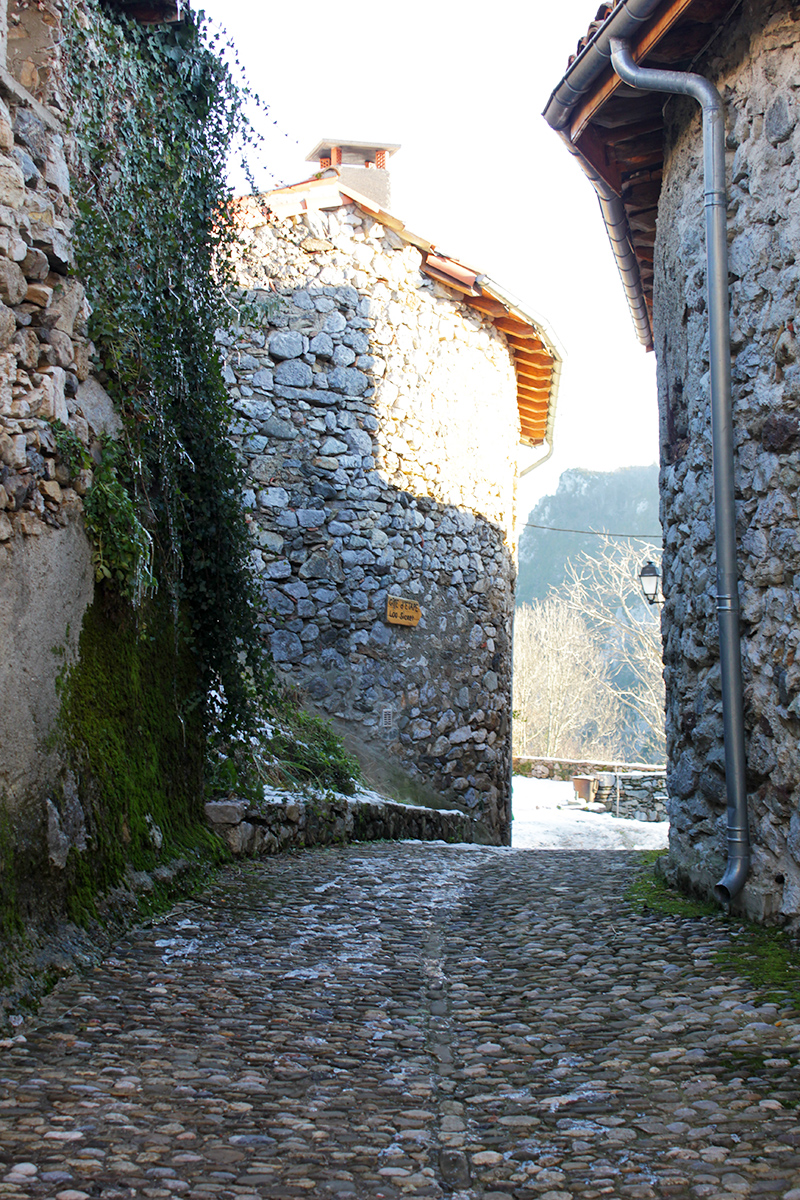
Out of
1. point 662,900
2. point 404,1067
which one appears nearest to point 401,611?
point 662,900

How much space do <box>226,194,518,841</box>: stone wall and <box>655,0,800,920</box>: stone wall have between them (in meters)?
4.08

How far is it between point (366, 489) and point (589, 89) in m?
4.35

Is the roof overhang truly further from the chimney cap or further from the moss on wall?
the chimney cap

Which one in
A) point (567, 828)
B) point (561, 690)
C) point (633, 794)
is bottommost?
point (567, 828)

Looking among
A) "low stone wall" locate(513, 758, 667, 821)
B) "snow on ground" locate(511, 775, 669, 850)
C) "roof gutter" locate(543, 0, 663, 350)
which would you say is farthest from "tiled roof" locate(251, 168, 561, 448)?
"low stone wall" locate(513, 758, 667, 821)

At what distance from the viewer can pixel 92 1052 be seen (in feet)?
8.16

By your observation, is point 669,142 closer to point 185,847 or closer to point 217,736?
point 217,736

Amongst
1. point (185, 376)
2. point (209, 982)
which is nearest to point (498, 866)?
point (209, 982)

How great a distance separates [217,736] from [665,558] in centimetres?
251

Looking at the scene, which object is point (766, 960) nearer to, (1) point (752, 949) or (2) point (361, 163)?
(1) point (752, 949)

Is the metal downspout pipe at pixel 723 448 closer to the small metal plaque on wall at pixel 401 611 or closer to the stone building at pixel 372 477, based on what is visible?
the stone building at pixel 372 477

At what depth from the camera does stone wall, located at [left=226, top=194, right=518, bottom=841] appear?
322 inches

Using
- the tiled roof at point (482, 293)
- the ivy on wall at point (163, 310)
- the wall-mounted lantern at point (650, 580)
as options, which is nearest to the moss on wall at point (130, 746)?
the ivy on wall at point (163, 310)

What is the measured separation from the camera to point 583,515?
202 ft
